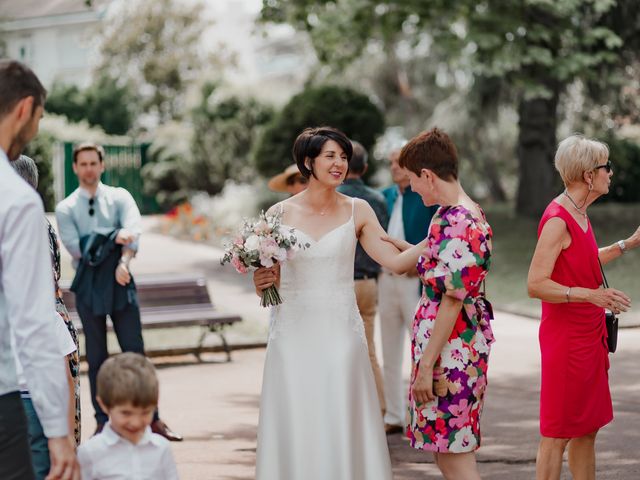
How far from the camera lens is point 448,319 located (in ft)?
16.8

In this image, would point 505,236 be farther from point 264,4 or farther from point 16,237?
point 16,237

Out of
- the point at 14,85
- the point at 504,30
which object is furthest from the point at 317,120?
the point at 14,85

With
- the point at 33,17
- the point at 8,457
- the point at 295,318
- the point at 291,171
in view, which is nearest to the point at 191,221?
the point at 291,171

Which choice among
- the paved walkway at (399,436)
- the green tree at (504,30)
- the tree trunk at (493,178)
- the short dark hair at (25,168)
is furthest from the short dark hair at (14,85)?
the tree trunk at (493,178)

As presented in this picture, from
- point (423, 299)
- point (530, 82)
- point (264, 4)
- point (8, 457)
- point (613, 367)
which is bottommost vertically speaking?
point (613, 367)

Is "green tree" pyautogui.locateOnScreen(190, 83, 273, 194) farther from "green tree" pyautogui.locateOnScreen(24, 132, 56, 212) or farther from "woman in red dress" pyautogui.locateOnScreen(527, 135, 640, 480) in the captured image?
"woman in red dress" pyautogui.locateOnScreen(527, 135, 640, 480)

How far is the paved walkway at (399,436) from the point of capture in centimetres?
734

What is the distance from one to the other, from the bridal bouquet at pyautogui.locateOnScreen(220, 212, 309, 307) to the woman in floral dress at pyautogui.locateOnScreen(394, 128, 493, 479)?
70 centimetres

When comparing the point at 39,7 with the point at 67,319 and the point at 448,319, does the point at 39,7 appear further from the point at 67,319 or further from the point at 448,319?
the point at 448,319

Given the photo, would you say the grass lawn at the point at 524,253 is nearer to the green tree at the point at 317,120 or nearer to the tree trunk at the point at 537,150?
the tree trunk at the point at 537,150

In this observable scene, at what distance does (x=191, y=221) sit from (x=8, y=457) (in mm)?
22753

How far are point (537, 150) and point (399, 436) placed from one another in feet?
52.5

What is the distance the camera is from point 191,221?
26.2m

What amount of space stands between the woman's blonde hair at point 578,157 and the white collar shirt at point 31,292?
304 centimetres
